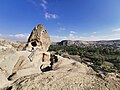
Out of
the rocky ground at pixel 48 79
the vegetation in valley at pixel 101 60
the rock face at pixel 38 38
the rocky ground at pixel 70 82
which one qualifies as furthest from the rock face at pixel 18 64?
the vegetation in valley at pixel 101 60

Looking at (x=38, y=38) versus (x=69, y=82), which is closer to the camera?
(x=69, y=82)

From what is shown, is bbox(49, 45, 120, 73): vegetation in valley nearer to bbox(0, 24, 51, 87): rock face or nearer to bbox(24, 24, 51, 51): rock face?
bbox(24, 24, 51, 51): rock face

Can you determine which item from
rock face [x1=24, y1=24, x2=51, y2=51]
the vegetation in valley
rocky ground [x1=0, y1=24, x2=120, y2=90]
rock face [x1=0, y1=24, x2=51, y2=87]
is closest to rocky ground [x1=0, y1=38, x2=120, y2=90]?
rocky ground [x1=0, y1=24, x2=120, y2=90]

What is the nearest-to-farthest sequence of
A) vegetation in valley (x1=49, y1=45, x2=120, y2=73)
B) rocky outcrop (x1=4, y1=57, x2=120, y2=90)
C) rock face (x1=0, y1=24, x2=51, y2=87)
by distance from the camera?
rocky outcrop (x1=4, y1=57, x2=120, y2=90) → rock face (x1=0, y1=24, x2=51, y2=87) → vegetation in valley (x1=49, y1=45, x2=120, y2=73)

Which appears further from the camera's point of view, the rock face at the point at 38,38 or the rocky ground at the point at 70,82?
the rock face at the point at 38,38

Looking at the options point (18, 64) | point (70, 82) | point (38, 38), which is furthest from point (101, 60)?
point (70, 82)

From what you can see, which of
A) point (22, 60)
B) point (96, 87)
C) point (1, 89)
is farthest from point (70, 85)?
point (22, 60)

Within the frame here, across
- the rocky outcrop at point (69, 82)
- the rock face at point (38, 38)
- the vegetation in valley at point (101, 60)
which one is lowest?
the vegetation in valley at point (101, 60)

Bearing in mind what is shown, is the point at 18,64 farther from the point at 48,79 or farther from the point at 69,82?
the point at 69,82

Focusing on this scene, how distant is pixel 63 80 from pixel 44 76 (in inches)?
38.9

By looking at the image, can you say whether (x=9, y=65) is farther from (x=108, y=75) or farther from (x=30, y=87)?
(x=108, y=75)

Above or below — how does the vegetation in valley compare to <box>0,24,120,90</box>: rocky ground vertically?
below

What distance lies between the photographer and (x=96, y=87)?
18.9 ft

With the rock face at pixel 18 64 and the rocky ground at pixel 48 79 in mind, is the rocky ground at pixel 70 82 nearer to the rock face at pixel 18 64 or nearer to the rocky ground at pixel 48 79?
the rocky ground at pixel 48 79
